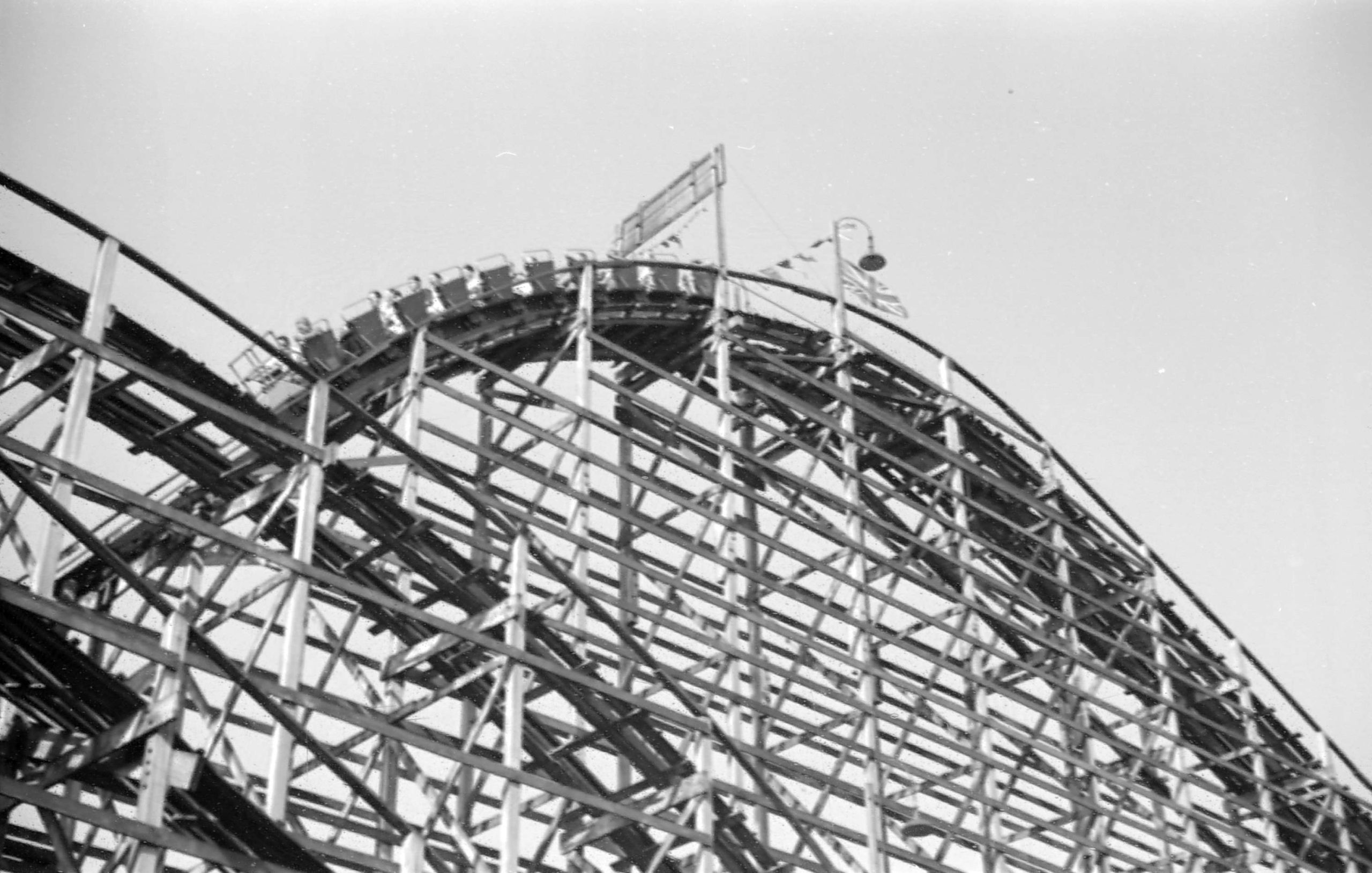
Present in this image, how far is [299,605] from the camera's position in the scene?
1055 centimetres

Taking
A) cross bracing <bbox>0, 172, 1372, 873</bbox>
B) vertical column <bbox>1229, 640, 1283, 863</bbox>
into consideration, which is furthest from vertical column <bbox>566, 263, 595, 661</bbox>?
vertical column <bbox>1229, 640, 1283, 863</bbox>

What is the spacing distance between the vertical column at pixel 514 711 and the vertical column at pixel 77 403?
296cm

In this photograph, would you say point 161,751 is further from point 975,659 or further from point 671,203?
point 671,203

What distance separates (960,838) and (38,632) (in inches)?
388

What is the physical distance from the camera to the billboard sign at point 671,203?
828 inches

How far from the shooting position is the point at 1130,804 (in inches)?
750

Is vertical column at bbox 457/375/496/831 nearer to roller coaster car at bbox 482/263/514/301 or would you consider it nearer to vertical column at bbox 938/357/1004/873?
roller coaster car at bbox 482/263/514/301

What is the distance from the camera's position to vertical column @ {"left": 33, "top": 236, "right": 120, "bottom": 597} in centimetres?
917

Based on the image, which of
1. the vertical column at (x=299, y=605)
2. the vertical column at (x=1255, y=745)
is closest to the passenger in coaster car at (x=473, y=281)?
the vertical column at (x=299, y=605)

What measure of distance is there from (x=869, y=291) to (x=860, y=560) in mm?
5159

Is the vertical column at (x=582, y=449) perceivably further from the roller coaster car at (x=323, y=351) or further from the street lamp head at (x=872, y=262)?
the street lamp head at (x=872, y=262)

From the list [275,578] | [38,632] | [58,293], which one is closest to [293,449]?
[275,578]

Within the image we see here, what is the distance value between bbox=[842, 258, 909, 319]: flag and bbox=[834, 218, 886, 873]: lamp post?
0.43 feet

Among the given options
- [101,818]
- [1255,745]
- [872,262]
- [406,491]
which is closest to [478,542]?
[406,491]
